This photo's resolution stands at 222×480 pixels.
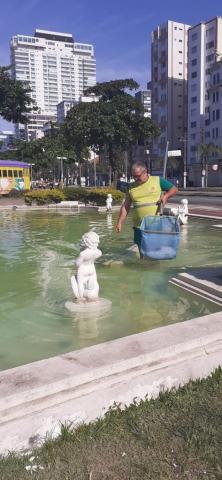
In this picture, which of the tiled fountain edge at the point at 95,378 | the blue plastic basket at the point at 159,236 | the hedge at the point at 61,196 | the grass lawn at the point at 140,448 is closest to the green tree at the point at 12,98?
the hedge at the point at 61,196

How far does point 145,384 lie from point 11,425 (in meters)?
0.96

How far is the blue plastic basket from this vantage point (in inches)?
243

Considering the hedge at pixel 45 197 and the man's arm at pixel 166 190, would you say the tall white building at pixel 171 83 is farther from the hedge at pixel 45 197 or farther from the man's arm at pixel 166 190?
the man's arm at pixel 166 190

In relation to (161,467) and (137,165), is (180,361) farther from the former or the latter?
(137,165)

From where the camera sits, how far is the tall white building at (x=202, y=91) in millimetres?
69875

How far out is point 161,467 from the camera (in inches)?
87.5

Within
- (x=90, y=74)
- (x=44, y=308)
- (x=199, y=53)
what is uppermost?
(x=90, y=74)

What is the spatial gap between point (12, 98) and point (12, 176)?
7738 mm

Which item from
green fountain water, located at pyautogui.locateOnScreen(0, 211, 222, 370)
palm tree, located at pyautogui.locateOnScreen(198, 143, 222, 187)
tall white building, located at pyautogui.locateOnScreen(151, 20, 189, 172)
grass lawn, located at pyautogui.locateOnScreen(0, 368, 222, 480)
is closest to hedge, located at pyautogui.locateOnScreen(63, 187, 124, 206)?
green fountain water, located at pyautogui.locateOnScreen(0, 211, 222, 370)

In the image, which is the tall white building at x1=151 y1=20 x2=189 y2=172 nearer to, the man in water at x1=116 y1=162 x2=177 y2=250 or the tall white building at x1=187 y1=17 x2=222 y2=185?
the tall white building at x1=187 y1=17 x2=222 y2=185

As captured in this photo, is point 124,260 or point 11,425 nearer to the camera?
point 11,425

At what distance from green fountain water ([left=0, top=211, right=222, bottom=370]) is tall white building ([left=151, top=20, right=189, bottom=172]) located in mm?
75857

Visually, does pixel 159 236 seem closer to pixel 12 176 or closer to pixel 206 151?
pixel 12 176

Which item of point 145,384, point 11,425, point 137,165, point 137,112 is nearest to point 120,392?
point 145,384
